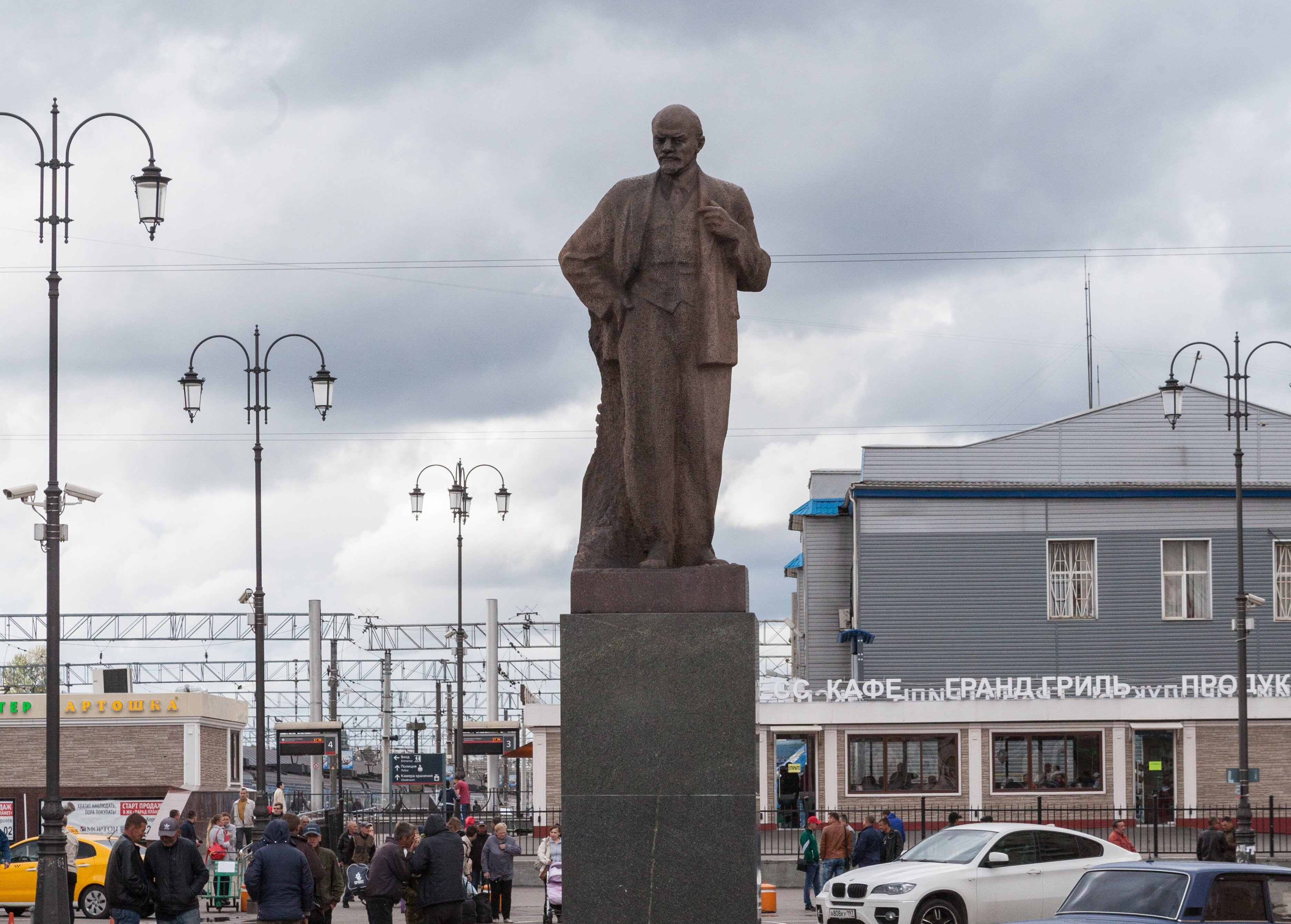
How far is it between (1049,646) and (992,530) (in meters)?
3.31

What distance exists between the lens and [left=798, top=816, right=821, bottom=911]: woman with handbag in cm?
2753

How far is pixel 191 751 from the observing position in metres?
50.8

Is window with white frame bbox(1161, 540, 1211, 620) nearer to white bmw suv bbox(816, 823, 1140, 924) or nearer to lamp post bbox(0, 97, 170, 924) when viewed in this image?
white bmw suv bbox(816, 823, 1140, 924)

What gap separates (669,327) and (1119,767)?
34500 mm

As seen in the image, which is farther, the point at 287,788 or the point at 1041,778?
the point at 287,788

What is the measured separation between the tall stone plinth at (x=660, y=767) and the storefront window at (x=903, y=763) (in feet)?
109

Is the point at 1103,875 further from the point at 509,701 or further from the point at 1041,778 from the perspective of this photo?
the point at 509,701

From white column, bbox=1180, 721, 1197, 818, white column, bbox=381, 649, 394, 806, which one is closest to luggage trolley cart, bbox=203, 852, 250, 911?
white column, bbox=1180, 721, 1197, 818

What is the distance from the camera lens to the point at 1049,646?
45.3 meters

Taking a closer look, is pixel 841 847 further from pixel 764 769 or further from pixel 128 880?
pixel 764 769

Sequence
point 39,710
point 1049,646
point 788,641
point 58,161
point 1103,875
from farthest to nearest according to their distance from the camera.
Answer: point 788,641 < point 39,710 < point 1049,646 < point 58,161 < point 1103,875

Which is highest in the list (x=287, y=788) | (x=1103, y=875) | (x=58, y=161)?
(x=58, y=161)

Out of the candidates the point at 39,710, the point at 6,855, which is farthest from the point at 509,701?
the point at 6,855

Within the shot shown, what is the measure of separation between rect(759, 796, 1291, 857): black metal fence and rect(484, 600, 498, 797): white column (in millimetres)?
18657
